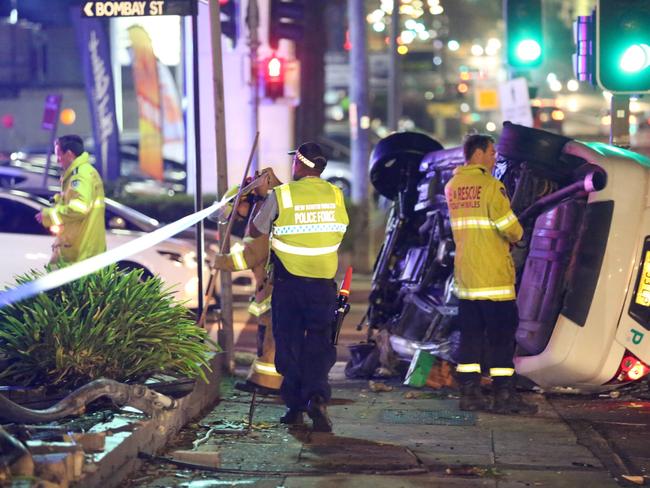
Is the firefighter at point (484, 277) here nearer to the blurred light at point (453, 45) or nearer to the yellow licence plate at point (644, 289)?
the yellow licence plate at point (644, 289)

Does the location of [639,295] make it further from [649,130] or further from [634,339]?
[649,130]

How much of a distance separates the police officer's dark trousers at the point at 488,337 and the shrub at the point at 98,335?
171cm

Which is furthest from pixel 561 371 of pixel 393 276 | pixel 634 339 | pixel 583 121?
pixel 583 121

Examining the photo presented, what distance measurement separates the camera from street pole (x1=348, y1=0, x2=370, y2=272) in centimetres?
1959

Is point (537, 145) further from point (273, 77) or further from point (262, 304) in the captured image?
point (273, 77)

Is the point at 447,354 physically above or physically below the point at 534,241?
below

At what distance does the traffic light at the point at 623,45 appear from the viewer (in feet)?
26.6

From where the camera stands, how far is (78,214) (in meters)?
9.02

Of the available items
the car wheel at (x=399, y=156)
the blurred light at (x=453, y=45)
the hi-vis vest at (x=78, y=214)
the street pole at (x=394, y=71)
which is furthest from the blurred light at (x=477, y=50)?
the hi-vis vest at (x=78, y=214)

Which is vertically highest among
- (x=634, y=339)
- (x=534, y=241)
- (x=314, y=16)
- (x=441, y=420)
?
(x=314, y=16)

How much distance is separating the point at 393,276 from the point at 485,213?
7.97 feet

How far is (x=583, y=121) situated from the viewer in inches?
2009

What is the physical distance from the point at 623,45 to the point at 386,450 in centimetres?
340

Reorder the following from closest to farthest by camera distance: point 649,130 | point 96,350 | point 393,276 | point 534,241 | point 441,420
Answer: point 96,350 < point 441,420 < point 534,241 < point 393,276 < point 649,130
